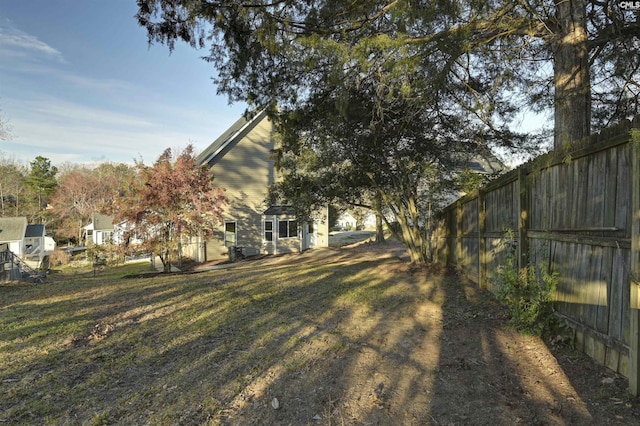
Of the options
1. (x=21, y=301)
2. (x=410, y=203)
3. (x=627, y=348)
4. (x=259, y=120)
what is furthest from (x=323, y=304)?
(x=259, y=120)

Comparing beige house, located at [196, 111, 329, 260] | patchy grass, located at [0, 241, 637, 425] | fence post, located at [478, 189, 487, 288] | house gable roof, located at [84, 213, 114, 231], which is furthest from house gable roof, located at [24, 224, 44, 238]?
fence post, located at [478, 189, 487, 288]

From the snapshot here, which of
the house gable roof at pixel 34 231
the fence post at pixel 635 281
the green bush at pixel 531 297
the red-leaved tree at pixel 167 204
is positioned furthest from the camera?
the house gable roof at pixel 34 231

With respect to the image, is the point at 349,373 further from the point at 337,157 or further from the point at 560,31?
the point at 337,157

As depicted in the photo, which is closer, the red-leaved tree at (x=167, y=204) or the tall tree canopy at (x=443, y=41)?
the tall tree canopy at (x=443, y=41)

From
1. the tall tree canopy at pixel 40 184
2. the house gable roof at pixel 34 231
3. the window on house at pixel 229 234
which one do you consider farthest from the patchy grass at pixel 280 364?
the tall tree canopy at pixel 40 184

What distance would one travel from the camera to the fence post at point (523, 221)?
15.8 ft

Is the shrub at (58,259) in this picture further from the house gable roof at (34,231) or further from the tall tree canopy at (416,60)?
the tall tree canopy at (416,60)

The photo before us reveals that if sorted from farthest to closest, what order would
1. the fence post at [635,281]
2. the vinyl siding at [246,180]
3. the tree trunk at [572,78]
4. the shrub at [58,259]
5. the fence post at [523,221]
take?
the shrub at [58,259] → the vinyl siding at [246,180] → the tree trunk at [572,78] → the fence post at [523,221] → the fence post at [635,281]

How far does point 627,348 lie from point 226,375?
10.7 ft

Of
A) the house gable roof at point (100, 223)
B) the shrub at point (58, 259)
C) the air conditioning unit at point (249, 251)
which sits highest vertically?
the house gable roof at point (100, 223)

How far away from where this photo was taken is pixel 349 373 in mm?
3508

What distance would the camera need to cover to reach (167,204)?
14.3 metres

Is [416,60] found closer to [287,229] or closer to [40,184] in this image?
[287,229]

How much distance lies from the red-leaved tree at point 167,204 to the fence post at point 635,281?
13759 mm
